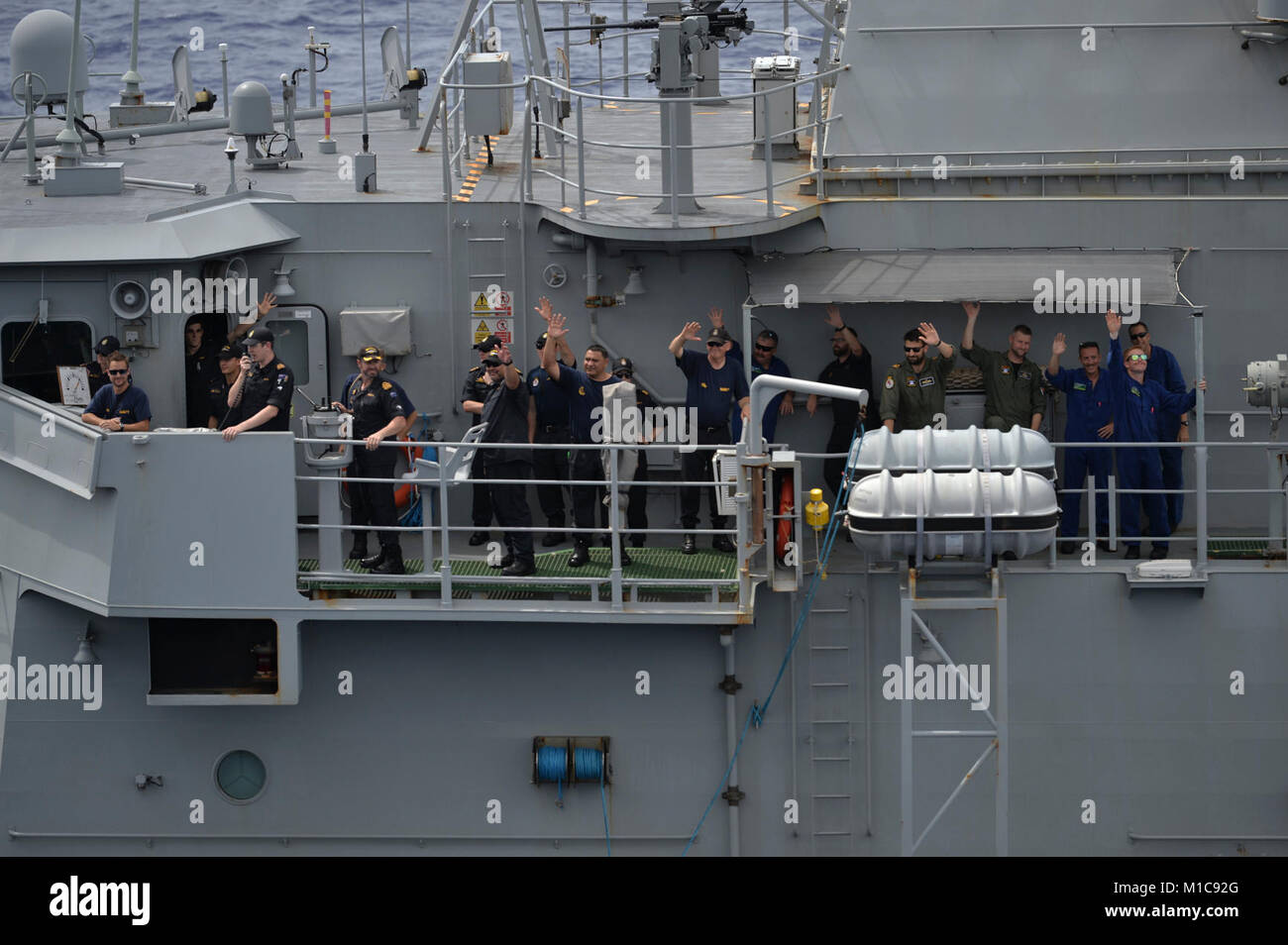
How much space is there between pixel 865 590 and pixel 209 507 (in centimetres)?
445

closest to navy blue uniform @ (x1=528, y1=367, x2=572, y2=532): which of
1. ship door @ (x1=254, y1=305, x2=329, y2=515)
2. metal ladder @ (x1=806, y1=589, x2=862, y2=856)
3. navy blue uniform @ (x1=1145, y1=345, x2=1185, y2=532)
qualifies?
ship door @ (x1=254, y1=305, x2=329, y2=515)

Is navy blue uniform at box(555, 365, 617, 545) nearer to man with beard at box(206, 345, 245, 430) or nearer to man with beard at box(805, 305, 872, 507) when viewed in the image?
man with beard at box(805, 305, 872, 507)

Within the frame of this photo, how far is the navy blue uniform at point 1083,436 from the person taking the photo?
12.0m

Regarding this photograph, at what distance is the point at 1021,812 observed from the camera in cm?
1152

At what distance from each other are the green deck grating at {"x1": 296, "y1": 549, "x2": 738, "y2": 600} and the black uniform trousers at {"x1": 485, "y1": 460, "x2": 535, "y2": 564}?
231 millimetres

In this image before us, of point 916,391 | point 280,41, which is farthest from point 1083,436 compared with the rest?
point 280,41

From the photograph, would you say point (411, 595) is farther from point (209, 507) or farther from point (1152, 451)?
point (1152, 451)

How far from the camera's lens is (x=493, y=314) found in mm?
12820

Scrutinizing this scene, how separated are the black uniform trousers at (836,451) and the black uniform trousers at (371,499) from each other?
10.6 feet

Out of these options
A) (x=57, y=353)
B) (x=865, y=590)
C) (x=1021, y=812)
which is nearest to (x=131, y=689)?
(x=57, y=353)

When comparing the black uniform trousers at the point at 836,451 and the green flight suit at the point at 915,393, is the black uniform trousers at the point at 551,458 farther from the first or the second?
the green flight suit at the point at 915,393

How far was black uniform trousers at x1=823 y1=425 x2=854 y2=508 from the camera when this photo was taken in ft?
40.8

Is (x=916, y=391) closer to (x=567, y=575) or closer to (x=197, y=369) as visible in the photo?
(x=567, y=575)

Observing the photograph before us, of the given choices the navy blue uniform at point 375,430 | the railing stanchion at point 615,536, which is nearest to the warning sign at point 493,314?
the navy blue uniform at point 375,430
